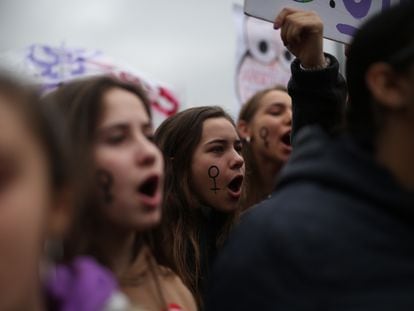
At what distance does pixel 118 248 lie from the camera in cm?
105

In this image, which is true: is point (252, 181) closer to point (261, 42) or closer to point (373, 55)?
point (373, 55)

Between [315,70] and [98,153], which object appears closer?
[98,153]

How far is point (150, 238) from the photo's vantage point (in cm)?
126

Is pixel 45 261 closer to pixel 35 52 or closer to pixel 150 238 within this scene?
pixel 150 238

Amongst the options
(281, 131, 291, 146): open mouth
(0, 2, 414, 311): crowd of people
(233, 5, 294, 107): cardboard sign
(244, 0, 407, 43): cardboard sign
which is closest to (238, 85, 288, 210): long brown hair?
(281, 131, 291, 146): open mouth

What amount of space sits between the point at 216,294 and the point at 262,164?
1.19 metres

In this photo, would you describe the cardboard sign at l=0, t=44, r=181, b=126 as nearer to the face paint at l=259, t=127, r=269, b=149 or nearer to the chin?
the face paint at l=259, t=127, r=269, b=149

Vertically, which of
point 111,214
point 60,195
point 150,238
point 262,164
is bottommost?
point 262,164

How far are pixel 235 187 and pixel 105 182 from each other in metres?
0.81

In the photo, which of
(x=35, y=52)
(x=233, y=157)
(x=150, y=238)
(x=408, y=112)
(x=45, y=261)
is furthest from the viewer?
(x=35, y=52)

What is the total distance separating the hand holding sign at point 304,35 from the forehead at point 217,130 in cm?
47

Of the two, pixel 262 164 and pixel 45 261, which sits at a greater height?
pixel 45 261

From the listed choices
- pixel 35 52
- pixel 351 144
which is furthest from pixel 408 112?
pixel 35 52

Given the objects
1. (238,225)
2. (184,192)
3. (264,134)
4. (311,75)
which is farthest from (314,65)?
(264,134)
